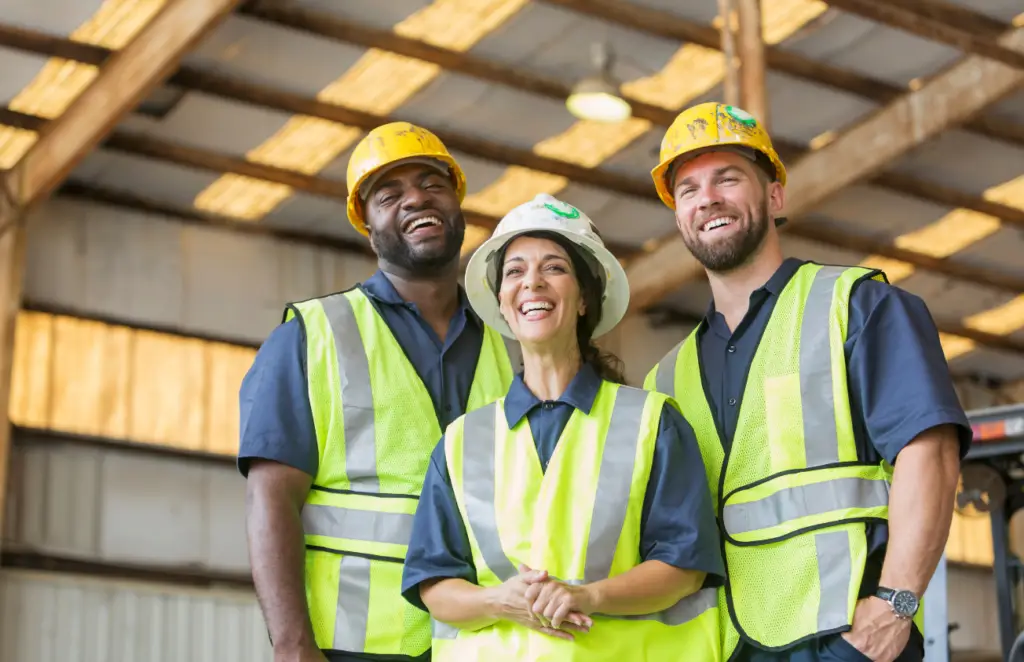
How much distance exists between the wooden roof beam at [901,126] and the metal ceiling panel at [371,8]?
13.1 ft

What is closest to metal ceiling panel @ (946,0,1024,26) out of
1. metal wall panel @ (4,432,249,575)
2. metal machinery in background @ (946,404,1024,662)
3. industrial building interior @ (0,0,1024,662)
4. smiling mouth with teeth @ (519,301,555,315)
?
industrial building interior @ (0,0,1024,662)

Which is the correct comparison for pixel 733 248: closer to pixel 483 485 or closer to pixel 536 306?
pixel 536 306

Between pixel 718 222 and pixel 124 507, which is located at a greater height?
pixel 124 507

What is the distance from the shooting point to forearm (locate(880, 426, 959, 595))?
347cm

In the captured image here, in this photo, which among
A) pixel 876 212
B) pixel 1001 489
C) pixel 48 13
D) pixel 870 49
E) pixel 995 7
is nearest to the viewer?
pixel 1001 489

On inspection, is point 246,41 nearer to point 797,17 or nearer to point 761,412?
point 797,17

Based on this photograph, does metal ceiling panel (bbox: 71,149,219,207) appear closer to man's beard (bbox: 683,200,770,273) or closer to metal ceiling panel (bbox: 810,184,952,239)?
metal ceiling panel (bbox: 810,184,952,239)

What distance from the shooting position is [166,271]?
1481 centimetres

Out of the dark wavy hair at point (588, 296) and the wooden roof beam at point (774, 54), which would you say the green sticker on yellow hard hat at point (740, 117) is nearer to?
the dark wavy hair at point (588, 296)

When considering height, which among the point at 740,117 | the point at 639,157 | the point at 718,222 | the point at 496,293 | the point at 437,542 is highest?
the point at 639,157

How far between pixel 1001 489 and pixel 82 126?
8.11 meters

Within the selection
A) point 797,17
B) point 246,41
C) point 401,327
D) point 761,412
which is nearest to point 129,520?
point 246,41

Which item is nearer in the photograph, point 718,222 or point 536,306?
point 536,306

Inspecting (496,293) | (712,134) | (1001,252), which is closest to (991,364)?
(1001,252)
